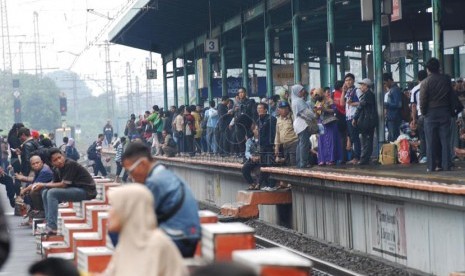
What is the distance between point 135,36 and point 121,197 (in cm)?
4470

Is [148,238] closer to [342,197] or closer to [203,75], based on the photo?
[342,197]

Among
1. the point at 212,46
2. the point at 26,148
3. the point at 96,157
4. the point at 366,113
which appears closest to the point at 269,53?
the point at 212,46

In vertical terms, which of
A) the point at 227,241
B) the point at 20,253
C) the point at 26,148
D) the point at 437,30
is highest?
the point at 437,30

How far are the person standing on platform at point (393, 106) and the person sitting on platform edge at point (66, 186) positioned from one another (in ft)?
22.8

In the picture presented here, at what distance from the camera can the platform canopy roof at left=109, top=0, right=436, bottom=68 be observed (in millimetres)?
34125

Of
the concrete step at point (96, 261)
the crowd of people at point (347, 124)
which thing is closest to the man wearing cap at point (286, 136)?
the crowd of people at point (347, 124)

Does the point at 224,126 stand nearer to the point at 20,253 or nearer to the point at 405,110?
the point at 405,110

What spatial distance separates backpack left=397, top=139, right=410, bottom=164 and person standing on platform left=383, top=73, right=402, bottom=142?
1.51 meters

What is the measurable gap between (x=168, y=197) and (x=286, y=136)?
14722mm

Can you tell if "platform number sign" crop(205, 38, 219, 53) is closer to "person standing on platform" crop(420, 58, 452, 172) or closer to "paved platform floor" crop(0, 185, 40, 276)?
"paved platform floor" crop(0, 185, 40, 276)

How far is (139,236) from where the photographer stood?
734 cm

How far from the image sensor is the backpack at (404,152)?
2230 cm

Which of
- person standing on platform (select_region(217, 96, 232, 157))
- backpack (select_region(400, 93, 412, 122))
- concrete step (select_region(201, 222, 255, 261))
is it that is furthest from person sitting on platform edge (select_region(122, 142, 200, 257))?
person standing on platform (select_region(217, 96, 232, 157))

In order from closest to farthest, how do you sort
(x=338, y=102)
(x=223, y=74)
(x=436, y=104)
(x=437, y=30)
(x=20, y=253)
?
(x=436, y=104) < (x=20, y=253) < (x=437, y=30) < (x=338, y=102) < (x=223, y=74)
